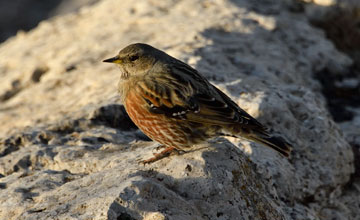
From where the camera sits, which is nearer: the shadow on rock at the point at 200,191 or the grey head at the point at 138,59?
the shadow on rock at the point at 200,191

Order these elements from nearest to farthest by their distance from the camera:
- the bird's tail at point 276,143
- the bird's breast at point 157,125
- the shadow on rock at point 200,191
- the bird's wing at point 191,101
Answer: the shadow on rock at point 200,191
the bird's tail at point 276,143
the bird's breast at point 157,125
the bird's wing at point 191,101

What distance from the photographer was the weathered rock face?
18.5ft

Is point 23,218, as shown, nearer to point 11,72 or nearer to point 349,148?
point 349,148

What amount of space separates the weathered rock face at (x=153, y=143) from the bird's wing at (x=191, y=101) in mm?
366

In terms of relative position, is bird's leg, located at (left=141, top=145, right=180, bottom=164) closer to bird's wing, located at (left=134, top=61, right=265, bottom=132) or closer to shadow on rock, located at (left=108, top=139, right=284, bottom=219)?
shadow on rock, located at (left=108, top=139, right=284, bottom=219)

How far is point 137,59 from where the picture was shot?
295 inches

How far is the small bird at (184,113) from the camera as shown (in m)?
6.54

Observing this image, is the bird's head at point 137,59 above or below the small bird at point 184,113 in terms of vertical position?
above

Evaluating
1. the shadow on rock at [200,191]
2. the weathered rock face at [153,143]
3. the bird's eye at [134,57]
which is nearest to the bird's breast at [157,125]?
the weathered rock face at [153,143]

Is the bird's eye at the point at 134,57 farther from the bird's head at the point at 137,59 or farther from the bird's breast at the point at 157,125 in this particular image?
the bird's breast at the point at 157,125

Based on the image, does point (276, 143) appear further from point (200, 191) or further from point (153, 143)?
point (153, 143)

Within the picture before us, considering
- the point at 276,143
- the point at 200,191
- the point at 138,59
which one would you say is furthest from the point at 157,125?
the point at 276,143

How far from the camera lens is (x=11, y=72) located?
12070 millimetres

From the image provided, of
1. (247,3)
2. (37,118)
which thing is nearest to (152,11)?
(247,3)
